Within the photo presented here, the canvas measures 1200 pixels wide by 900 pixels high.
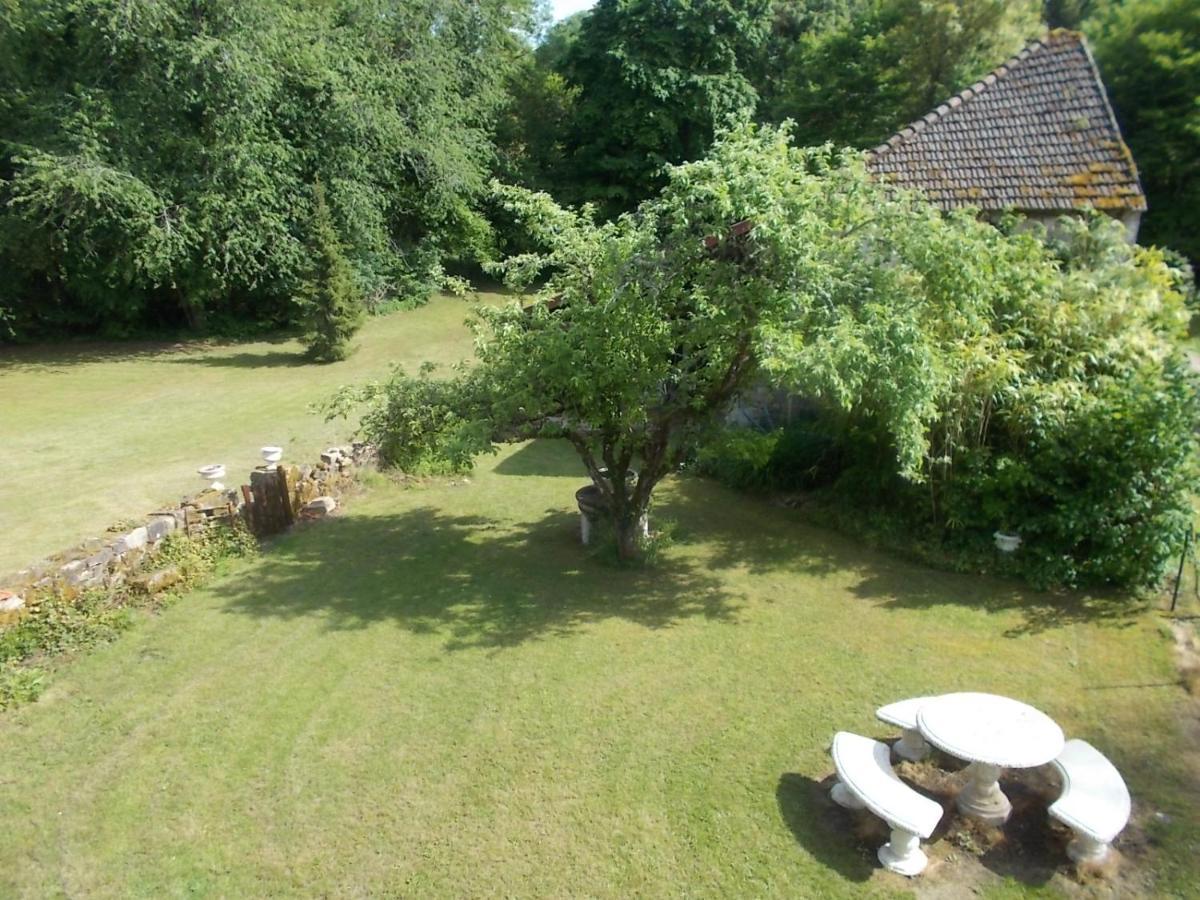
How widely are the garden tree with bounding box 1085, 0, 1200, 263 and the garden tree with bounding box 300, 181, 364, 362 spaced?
19672 millimetres

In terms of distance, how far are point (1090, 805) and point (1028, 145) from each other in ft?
31.7

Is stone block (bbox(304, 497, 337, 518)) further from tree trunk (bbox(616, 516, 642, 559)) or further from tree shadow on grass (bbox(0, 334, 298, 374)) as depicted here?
tree shadow on grass (bbox(0, 334, 298, 374))

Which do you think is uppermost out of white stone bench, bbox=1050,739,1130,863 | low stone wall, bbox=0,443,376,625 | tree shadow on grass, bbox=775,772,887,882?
low stone wall, bbox=0,443,376,625

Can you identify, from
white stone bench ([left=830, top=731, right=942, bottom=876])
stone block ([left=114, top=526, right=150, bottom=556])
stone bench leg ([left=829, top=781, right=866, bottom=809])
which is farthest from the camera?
stone block ([left=114, top=526, right=150, bottom=556])

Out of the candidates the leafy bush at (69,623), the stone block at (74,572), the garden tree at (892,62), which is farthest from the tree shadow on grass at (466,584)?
the garden tree at (892,62)

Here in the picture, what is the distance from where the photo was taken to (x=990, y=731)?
489cm

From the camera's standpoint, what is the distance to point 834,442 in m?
10.4

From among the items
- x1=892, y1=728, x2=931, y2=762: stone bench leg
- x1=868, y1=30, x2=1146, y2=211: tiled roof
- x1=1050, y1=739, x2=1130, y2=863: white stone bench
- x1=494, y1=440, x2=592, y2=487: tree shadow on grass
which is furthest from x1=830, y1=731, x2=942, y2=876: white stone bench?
x1=868, y1=30, x2=1146, y2=211: tiled roof

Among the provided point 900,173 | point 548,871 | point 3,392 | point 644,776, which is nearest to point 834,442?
point 900,173

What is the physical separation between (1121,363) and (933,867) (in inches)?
237

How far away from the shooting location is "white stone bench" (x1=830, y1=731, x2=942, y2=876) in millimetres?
4523

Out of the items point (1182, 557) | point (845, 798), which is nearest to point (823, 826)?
point (845, 798)

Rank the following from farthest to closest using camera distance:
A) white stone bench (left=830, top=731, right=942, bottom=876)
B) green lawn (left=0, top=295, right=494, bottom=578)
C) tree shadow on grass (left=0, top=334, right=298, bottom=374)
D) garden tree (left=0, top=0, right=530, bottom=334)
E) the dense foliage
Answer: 1. tree shadow on grass (left=0, top=334, right=298, bottom=374)
2. garden tree (left=0, top=0, right=530, bottom=334)
3. green lawn (left=0, top=295, right=494, bottom=578)
4. the dense foliage
5. white stone bench (left=830, top=731, right=942, bottom=876)

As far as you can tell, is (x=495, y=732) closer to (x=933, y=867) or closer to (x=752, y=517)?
(x=933, y=867)
